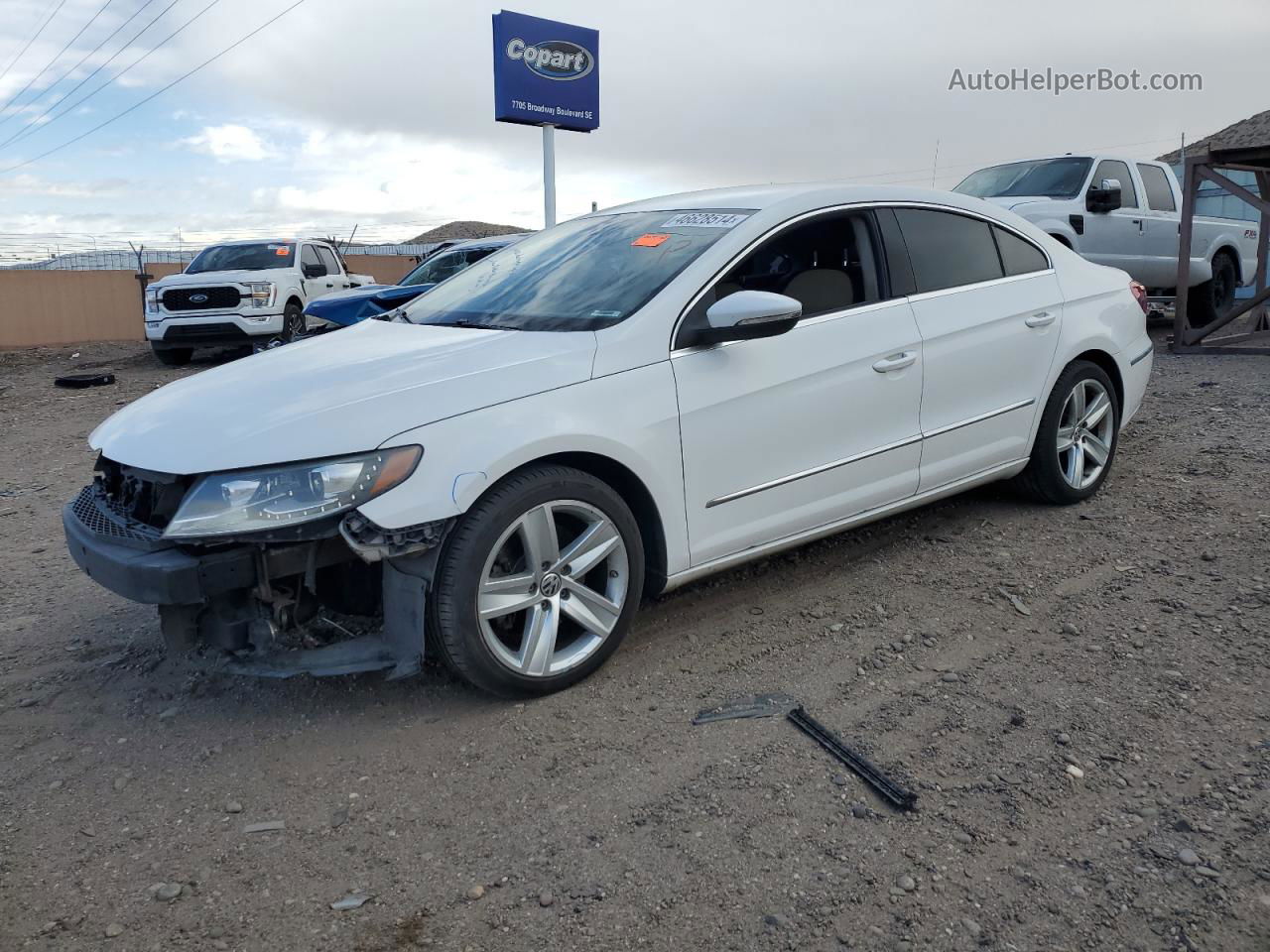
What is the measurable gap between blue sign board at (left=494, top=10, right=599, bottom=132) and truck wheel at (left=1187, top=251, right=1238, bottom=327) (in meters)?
12.6

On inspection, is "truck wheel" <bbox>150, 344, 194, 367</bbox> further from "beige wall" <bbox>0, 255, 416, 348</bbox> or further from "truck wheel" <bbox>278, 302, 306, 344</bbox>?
"beige wall" <bbox>0, 255, 416, 348</bbox>

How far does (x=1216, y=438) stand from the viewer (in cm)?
675

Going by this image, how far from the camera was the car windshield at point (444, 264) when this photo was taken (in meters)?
11.3

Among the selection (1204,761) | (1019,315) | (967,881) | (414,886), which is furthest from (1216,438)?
(414,886)

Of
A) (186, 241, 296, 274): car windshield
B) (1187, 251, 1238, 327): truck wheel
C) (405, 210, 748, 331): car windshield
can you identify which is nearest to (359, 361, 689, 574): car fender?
(405, 210, 748, 331): car windshield

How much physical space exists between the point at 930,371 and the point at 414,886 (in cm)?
291

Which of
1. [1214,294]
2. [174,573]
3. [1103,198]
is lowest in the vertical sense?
[174,573]

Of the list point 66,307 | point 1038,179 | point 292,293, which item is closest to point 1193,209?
point 1038,179

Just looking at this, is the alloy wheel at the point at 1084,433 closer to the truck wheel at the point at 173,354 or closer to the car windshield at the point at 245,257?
the car windshield at the point at 245,257

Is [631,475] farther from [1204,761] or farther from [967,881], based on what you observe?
[1204,761]

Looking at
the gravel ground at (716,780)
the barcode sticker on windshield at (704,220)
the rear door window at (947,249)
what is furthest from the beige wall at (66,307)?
the rear door window at (947,249)

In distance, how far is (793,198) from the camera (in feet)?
13.8

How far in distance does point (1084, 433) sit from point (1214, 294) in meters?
9.18

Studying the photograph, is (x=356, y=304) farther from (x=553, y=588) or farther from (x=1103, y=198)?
(x=1103, y=198)
